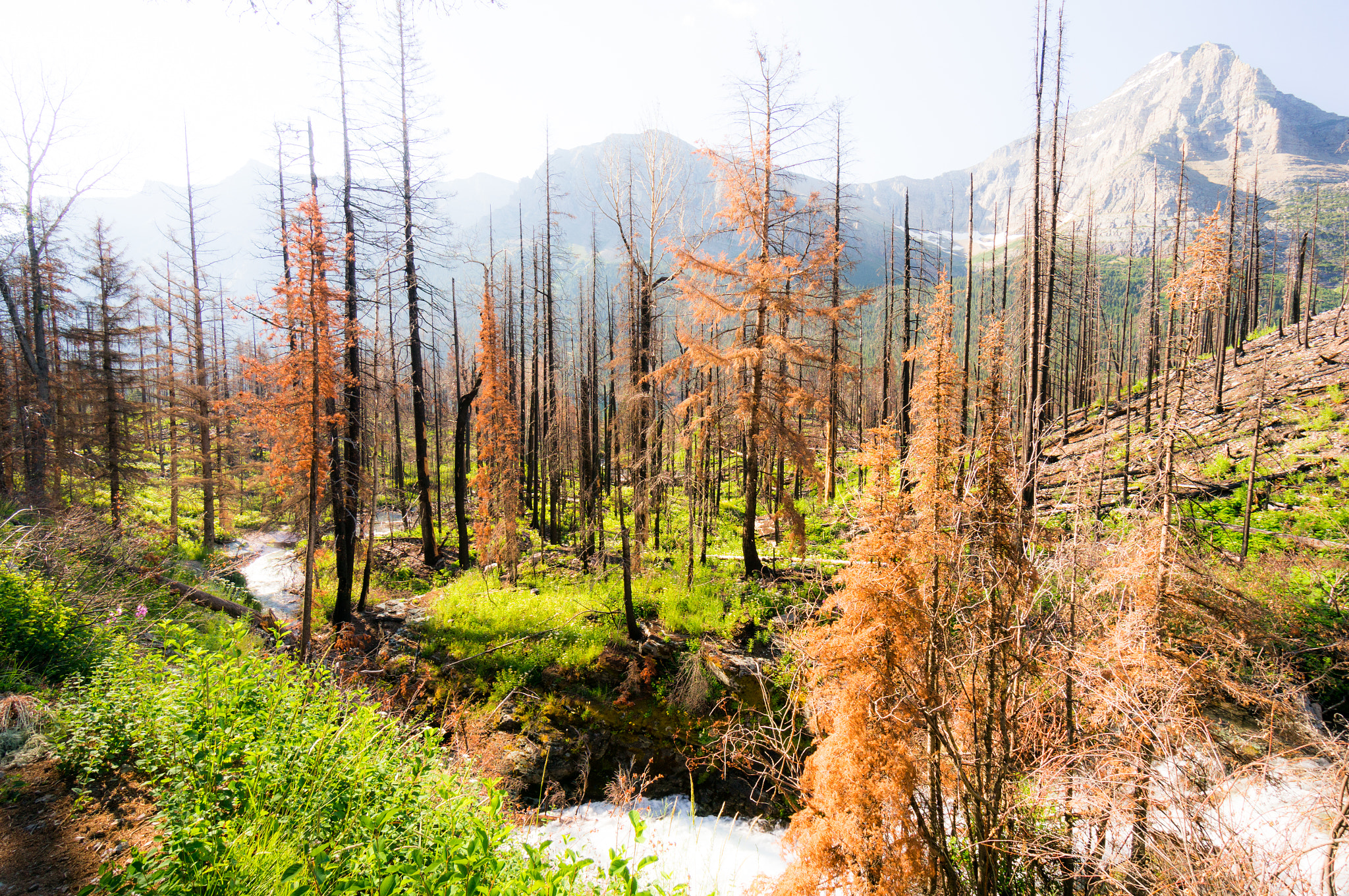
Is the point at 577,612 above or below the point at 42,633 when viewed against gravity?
below

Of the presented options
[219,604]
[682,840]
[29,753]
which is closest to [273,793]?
[29,753]

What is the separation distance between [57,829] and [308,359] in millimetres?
9042

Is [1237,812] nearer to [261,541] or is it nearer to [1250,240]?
[261,541]

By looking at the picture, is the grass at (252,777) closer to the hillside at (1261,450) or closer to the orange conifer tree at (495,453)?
the hillside at (1261,450)

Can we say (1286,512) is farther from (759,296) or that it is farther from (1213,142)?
(1213,142)

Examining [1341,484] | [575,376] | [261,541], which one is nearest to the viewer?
[1341,484]

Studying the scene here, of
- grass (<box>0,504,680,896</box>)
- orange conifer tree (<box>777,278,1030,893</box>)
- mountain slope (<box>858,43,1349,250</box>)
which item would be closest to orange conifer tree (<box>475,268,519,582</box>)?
grass (<box>0,504,680,896</box>)

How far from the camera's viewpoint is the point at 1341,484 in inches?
541

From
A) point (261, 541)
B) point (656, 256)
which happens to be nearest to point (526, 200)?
point (261, 541)

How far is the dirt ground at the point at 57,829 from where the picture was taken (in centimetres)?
354

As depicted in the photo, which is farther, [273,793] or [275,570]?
[275,570]

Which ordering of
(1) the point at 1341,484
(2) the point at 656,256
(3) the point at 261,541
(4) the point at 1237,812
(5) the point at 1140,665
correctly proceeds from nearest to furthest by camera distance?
(5) the point at 1140,665, (4) the point at 1237,812, (2) the point at 656,256, (1) the point at 1341,484, (3) the point at 261,541

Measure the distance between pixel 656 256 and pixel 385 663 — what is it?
36.4ft

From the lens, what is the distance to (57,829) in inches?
156
